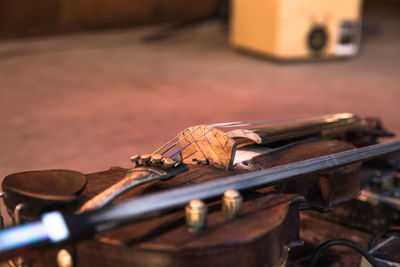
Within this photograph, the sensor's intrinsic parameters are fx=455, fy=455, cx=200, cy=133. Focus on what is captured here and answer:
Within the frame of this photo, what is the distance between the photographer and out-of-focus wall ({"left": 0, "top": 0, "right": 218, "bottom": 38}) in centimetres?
604

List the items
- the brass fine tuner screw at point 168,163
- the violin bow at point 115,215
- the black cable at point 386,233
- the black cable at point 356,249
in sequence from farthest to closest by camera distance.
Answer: the black cable at point 386,233, the black cable at point 356,249, the brass fine tuner screw at point 168,163, the violin bow at point 115,215

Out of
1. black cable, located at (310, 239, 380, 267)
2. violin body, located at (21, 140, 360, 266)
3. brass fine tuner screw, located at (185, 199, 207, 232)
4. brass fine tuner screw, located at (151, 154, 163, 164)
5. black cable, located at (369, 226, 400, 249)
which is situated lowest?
black cable, located at (369, 226, 400, 249)

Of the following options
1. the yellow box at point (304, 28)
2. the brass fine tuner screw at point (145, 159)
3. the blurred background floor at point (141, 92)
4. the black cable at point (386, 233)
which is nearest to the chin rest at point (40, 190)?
the brass fine tuner screw at point (145, 159)

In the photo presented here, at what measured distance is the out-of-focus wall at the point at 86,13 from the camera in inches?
238

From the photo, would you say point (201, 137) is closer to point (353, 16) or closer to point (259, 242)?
point (259, 242)

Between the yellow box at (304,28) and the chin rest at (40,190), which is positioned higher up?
the yellow box at (304,28)

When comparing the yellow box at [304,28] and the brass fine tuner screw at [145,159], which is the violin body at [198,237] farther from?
the yellow box at [304,28]

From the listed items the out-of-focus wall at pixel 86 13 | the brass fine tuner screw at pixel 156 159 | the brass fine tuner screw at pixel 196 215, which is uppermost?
the out-of-focus wall at pixel 86 13

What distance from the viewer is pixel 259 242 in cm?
80

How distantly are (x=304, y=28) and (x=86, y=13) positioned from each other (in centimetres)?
329

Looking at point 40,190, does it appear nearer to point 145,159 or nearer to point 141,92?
point 145,159

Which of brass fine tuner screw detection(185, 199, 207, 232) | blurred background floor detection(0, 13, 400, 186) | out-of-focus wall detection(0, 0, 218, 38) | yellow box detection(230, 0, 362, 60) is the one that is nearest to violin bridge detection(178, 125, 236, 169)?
brass fine tuner screw detection(185, 199, 207, 232)

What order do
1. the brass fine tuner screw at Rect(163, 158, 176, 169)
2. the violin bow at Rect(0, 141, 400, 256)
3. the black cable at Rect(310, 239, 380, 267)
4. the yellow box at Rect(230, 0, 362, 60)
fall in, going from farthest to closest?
the yellow box at Rect(230, 0, 362, 60) → the black cable at Rect(310, 239, 380, 267) → the brass fine tuner screw at Rect(163, 158, 176, 169) → the violin bow at Rect(0, 141, 400, 256)

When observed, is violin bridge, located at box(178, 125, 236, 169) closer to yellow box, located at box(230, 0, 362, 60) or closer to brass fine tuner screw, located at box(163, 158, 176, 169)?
brass fine tuner screw, located at box(163, 158, 176, 169)
